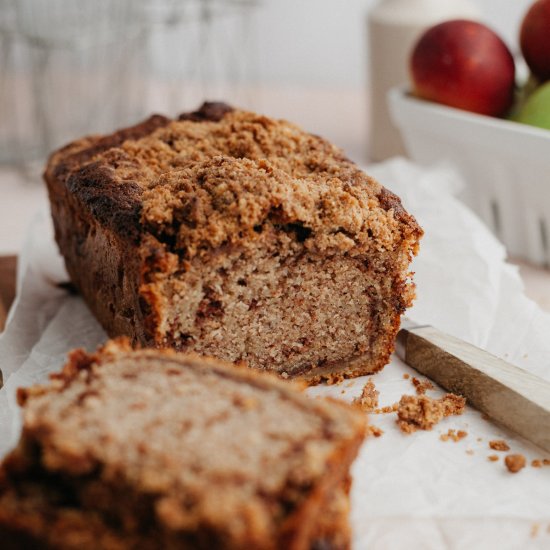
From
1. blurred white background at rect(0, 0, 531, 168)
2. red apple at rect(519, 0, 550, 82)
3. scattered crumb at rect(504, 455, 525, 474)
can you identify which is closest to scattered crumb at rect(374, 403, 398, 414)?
scattered crumb at rect(504, 455, 525, 474)

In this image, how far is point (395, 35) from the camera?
4625 millimetres

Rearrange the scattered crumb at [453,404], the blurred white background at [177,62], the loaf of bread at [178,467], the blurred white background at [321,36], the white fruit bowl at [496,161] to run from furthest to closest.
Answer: the blurred white background at [321,36]
the blurred white background at [177,62]
the white fruit bowl at [496,161]
the scattered crumb at [453,404]
the loaf of bread at [178,467]

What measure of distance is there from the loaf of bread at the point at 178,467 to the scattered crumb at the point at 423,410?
18.5 inches

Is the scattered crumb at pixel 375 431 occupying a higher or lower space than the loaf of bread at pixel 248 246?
lower

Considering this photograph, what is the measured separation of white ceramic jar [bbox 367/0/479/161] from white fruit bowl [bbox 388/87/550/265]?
2.43 ft

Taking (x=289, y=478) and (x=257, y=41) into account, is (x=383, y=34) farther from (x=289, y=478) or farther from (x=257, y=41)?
(x=289, y=478)

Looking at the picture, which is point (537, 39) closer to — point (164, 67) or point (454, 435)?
point (454, 435)

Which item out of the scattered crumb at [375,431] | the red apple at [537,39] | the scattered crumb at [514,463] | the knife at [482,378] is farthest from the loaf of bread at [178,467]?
the red apple at [537,39]

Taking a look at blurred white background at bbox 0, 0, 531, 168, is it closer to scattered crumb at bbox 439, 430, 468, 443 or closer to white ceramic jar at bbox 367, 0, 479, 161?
white ceramic jar at bbox 367, 0, 479, 161

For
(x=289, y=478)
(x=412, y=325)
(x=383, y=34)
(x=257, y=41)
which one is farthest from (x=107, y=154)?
(x=257, y=41)

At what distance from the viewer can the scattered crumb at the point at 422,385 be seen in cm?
253

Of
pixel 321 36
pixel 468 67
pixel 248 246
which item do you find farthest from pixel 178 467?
pixel 321 36

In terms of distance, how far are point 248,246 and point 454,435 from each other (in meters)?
0.78

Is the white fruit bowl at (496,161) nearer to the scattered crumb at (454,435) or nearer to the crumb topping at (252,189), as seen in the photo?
the crumb topping at (252,189)
